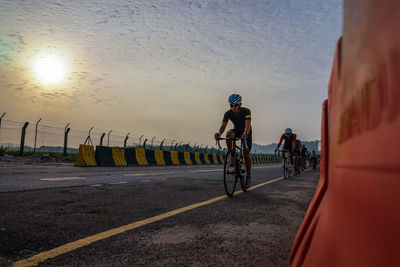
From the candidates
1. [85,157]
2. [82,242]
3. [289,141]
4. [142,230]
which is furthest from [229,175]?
[85,157]

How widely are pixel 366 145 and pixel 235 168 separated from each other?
5630mm

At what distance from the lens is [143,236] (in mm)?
2990

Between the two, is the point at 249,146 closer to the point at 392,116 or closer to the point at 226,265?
the point at 226,265

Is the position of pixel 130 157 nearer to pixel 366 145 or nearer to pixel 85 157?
pixel 85 157

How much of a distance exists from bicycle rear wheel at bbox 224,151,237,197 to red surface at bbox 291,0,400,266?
15.3 feet

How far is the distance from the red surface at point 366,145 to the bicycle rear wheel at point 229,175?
465 cm

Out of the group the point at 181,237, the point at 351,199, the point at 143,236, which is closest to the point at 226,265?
the point at 181,237

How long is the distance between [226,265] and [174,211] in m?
2.11

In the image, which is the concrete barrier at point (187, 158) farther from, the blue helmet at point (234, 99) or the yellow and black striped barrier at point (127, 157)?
the blue helmet at point (234, 99)

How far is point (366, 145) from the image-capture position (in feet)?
2.86

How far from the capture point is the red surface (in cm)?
73

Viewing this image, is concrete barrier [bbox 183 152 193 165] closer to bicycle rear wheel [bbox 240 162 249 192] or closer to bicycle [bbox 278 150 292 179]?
bicycle [bbox 278 150 292 179]

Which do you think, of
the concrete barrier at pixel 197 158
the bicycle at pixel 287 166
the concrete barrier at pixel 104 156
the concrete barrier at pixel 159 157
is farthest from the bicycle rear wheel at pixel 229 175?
the concrete barrier at pixel 197 158

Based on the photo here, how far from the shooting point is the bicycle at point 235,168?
6.00 metres
